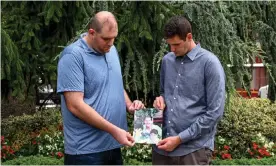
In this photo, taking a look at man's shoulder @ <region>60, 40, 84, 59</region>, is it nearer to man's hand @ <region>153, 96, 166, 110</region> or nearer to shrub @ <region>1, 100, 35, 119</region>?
man's hand @ <region>153, 96, 166, 110</region>

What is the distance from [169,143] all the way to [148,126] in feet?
0.73

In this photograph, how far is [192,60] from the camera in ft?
11.5

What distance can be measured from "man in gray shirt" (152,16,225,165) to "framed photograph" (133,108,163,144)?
0.05 metres

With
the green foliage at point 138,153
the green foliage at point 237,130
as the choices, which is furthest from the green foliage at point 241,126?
the green foliage at point 138,153

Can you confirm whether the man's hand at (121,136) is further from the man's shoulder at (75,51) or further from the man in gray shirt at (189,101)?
the man's shoulder at (75,51)

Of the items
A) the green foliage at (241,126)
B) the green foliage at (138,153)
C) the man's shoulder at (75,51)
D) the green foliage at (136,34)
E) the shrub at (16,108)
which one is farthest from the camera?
the shrub at (16,108)

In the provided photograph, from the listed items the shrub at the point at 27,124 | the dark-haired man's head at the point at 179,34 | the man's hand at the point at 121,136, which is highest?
the dark-haired man's head at the point at 179,34

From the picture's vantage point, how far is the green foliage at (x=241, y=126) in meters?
7.54

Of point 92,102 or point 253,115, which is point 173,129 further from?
point 253,115

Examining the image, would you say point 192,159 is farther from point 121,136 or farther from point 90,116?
point 90,116

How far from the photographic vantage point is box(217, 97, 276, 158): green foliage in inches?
297

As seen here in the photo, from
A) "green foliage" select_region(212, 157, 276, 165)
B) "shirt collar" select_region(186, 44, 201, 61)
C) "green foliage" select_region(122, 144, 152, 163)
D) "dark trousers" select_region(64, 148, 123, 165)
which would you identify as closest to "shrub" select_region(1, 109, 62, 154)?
"green foliage" select_region(122, 144, 152, 163)

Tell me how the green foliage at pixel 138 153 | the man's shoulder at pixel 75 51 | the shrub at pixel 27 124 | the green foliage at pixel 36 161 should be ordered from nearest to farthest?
the man's shoulder at pixel 75 51 → the green foliage at pixel 36 161 → the green foliage at pixel 138 153 → the shrub at pixel 27 124

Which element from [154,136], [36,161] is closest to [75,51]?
[154,136]
